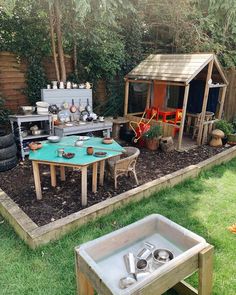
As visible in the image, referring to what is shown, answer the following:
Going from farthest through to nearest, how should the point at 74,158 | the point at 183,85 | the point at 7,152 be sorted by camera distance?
1. the point at 183,85
2. the point at 7,152
3. the point at 74,158

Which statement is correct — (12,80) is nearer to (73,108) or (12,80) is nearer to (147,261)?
(73,108)

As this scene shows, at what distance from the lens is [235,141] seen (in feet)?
24.1

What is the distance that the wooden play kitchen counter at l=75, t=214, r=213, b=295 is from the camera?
74.7 inches

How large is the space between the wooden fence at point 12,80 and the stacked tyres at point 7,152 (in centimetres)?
142

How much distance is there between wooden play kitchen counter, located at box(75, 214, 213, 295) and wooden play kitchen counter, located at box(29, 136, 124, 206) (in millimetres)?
1565

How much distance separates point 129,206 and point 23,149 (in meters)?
3.03

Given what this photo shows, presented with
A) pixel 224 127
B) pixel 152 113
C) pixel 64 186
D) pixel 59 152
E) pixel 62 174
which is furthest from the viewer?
pixel 152 113

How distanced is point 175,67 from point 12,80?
422 cm

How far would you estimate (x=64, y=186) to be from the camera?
461 centimetres

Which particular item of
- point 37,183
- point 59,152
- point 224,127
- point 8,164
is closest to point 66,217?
point 37,183

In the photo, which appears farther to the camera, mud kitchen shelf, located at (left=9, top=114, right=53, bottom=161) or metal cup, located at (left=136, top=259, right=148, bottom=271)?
mud kitchen shelf, located at (left=9, top=114, right=53, bottom=161)

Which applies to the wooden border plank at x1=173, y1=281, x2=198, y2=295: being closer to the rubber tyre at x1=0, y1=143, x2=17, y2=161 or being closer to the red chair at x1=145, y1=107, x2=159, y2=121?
the rubber tyre at x1=0, y1=143, x2=17, y2=161

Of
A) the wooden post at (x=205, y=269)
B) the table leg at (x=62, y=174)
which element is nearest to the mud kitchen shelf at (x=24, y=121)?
the table leg at (x=62, y=174)

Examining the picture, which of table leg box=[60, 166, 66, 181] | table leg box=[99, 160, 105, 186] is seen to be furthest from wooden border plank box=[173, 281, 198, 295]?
table leg box=[60, 166, 66, 181]
